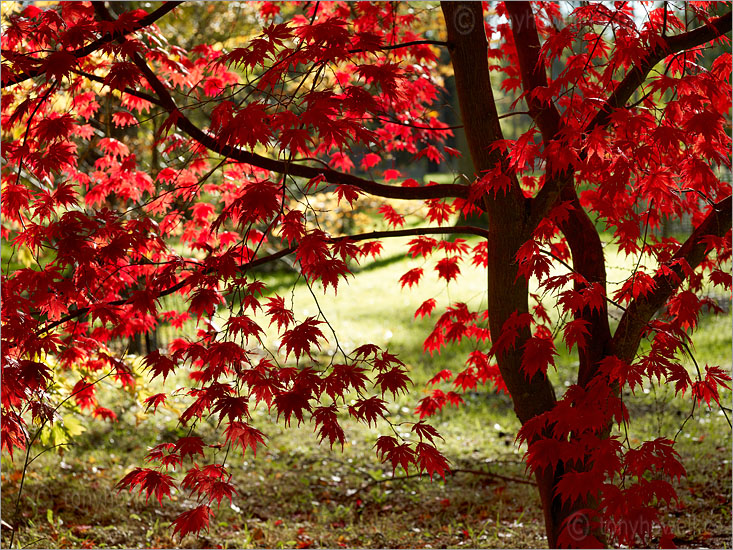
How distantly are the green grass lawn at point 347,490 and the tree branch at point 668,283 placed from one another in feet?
2.94

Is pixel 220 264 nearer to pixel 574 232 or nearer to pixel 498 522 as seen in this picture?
pixel 574 232

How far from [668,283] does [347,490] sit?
118 inches

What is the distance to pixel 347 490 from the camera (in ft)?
16.7

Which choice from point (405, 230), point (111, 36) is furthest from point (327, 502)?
point (111, 36)

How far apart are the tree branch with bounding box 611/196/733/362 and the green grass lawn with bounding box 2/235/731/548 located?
0.90 metres

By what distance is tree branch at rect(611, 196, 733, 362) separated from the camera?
111 inches

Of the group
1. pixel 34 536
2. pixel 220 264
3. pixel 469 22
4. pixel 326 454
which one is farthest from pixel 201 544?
pixel 469 22

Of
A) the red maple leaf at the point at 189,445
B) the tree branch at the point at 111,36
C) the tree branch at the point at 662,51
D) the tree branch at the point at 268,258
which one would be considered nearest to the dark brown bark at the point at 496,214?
the tree branch at the point at 268,258

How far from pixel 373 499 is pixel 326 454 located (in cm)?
92

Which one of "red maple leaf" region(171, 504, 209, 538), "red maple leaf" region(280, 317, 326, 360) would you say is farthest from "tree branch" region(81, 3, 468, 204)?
"red maple leaf" region(171, 504, 209, 538)

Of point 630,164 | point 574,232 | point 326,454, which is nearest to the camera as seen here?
point 630,164

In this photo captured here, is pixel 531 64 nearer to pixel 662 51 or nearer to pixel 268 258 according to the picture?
pixel 662 51

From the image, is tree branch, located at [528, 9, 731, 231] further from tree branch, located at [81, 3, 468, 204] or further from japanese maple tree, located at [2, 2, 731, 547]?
tree branch, located at [81, 3, 468, 204]

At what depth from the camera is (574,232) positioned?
3.21m
